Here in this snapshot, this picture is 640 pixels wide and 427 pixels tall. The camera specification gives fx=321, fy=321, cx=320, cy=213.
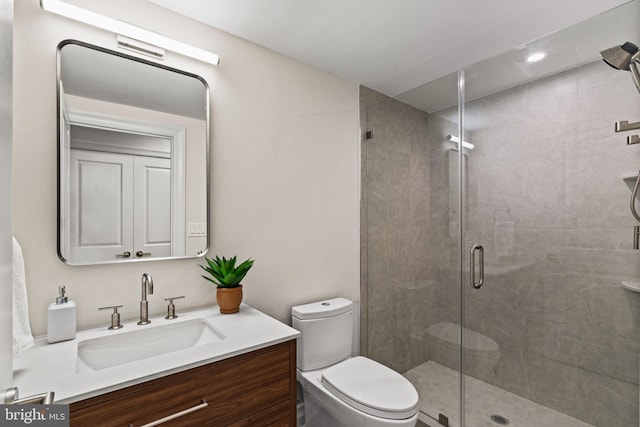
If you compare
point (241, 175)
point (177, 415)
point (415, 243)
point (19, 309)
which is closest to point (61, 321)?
point (19, 309)

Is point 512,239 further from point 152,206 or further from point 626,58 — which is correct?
point 152,206

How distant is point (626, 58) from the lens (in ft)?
4.58

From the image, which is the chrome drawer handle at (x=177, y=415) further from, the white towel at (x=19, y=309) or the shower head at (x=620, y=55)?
the shower head at (x=620, y=55)

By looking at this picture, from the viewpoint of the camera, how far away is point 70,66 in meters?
1.34

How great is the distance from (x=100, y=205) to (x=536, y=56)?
2.21 meters

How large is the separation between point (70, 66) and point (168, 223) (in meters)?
0.76

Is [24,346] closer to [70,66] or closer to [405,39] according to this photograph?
[70,66]

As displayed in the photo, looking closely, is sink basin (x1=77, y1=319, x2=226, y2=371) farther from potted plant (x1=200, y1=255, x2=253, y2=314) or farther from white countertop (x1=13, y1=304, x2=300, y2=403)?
potted plant (x1=200, y1=255, x2=253, y2=314)

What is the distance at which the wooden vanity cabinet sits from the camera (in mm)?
915

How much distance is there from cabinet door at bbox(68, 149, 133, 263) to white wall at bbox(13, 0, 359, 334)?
2.6 inches

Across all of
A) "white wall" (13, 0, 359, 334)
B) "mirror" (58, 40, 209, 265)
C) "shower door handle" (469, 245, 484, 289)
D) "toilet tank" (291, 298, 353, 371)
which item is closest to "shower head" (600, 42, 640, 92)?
"shower door handle" (469, 245, 484, 289)

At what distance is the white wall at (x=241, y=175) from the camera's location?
1.25 metres

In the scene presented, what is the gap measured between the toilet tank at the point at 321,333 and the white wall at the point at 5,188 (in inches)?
57.8

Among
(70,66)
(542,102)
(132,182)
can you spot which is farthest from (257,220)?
(542,102)
